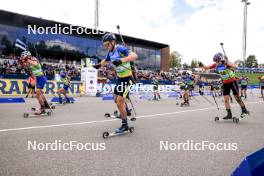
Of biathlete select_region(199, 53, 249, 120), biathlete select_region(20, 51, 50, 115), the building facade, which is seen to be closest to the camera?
biathlete select_region(199, 53, 249, 120)

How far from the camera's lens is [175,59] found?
5276 inches

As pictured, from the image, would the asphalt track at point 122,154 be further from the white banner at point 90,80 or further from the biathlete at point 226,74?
the white banner at point 90,80

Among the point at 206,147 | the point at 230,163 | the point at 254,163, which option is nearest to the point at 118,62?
the point at 206,147

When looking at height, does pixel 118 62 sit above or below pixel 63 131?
above

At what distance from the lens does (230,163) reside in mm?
4168


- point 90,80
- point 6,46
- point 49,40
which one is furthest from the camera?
point 49,40

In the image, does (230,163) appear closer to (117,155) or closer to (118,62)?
(117,155)

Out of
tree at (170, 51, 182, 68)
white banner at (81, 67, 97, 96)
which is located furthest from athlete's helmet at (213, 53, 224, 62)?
tree at (170, 51, 182, 68)

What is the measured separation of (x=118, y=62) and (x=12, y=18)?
105 ft

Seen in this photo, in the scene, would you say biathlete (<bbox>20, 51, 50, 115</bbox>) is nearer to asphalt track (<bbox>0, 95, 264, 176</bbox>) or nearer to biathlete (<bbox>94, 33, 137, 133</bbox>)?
asphalt track (<bbox>0, 95, 264, 176</bbox>)

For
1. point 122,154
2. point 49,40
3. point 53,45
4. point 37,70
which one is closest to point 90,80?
point 37,70

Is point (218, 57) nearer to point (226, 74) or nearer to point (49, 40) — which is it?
point (226, 74)

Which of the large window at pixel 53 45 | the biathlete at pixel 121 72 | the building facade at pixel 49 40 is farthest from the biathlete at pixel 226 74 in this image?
the large window at pixel 53 45

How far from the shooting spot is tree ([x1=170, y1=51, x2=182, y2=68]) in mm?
127512
